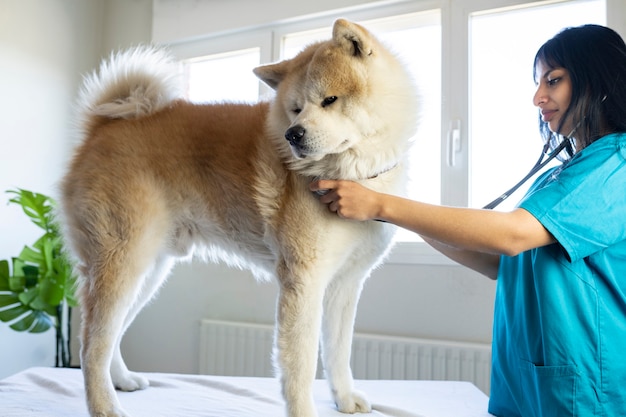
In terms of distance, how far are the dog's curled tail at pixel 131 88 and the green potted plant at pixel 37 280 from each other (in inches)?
49.7

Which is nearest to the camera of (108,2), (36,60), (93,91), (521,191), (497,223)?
(497,223)

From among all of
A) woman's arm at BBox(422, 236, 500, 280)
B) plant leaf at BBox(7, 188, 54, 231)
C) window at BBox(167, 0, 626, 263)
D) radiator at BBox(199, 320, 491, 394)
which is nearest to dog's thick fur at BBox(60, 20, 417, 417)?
woman's arm at BBox(422, 236, 500, 280)

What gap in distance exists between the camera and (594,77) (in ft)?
3.58

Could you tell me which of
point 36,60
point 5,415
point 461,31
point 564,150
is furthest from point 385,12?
point 5,415

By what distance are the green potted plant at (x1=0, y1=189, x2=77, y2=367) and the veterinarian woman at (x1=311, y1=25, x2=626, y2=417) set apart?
6.53ft

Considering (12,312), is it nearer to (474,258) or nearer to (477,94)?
(474,258)

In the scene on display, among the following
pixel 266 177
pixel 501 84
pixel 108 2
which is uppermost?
pixel 108 2

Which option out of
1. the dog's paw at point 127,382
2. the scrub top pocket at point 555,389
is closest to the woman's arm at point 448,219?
the scrub top pocket at point 555,389

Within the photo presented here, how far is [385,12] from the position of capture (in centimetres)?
271

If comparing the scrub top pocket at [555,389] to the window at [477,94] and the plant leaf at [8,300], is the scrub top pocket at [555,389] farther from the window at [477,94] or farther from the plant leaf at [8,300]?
the plant leaf at [8,300]

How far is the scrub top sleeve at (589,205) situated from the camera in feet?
3.38

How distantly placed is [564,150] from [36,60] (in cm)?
300

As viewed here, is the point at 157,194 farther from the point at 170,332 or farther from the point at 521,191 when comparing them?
the point at 170,332

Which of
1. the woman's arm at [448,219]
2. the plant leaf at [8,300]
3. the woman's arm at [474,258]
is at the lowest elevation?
the plant leaf at [8,300]
